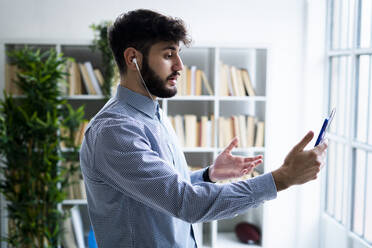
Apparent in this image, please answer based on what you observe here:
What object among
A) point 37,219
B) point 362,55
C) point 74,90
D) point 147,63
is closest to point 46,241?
point 37,219

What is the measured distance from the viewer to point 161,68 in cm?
150

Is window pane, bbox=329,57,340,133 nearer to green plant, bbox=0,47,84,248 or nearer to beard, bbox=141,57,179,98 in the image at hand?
green plant, bbox=0,47,84,248

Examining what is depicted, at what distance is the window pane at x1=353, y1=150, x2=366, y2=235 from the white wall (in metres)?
0.73

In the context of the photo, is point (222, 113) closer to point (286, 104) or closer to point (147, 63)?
point (286, 104)

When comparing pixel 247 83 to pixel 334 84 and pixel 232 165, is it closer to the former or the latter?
pixel 334 84

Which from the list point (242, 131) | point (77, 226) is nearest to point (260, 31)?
point (242, 131)

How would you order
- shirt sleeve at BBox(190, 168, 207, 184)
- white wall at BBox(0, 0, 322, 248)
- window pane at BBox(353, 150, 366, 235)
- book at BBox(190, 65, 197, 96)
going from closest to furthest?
shirt sleeve at BBox(190, 168, 207, 184) < window pane at BBox(353, 150, 366, 235) < book at BBox(190, 65, 197, 96) < white wall at BBox(0, 0, 322, 248)

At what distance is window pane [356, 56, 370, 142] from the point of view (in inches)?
125

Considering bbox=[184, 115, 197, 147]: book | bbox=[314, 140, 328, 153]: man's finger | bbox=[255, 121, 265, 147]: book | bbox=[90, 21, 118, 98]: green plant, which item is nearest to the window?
bbox=[255, 121, 265, 147]: book

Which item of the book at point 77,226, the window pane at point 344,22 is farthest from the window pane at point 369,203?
the book at point 77,226

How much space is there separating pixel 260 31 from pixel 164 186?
3114 mm

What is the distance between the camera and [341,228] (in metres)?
3.55

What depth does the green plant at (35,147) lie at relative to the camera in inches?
132

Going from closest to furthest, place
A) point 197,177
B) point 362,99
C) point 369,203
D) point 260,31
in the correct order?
point 197,177, point 369,203, point 362,99, point 260,31
